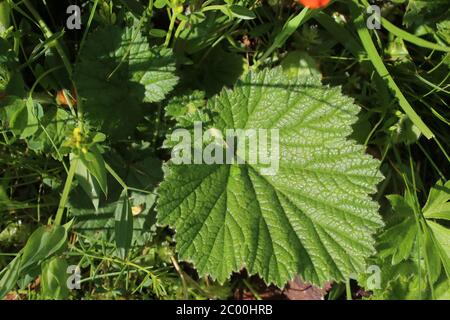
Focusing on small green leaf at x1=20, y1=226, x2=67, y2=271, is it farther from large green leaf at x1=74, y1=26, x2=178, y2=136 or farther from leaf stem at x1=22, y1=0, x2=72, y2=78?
leaf stem at x1=22, y1=0, x2=72, y2=78

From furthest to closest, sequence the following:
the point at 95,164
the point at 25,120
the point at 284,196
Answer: the point at 284,196 < the point at 25,120 < the point at 95,164

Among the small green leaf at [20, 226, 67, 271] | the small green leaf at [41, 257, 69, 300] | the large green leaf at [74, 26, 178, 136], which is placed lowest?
the small green leaf at [41, 257, 69, 300]

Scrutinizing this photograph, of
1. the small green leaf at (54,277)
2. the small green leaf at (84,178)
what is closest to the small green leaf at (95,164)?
the small green leaf at (84,178)

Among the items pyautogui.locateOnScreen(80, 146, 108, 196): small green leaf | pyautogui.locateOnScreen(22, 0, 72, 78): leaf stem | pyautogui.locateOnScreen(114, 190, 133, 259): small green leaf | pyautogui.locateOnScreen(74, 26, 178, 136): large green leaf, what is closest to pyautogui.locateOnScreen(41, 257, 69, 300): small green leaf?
pyautogui.locateOnScreen(114, 190, 133, 259): small green leaf

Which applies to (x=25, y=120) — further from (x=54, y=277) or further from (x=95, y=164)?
(x=54, y=277)


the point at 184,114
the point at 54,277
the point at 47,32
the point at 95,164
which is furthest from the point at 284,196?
the point at 47,32

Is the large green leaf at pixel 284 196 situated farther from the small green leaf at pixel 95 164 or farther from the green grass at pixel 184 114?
the small green leaf at pixel 95 164
